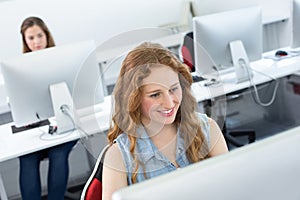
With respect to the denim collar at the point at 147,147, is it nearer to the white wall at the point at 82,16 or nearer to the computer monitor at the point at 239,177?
the computer monitor at the point at 239,177

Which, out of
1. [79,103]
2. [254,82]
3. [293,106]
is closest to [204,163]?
[79,103]

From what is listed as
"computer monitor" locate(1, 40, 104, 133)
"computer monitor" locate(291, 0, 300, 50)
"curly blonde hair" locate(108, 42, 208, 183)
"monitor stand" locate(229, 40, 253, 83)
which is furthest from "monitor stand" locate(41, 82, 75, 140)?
"computer monitor" locate(291, 0, 300, 50)

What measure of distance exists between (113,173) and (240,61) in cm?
133

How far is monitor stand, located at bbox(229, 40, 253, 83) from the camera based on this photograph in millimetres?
2127

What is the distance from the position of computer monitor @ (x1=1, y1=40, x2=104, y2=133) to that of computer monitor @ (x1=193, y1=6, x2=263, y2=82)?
538mm

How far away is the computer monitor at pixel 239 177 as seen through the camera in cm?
49

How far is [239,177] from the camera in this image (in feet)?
1.70

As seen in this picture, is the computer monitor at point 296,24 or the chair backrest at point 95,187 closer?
the chair backrest at point 95,187

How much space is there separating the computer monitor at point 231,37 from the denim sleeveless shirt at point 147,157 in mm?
888

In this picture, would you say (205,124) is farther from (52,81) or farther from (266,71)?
(266,71)

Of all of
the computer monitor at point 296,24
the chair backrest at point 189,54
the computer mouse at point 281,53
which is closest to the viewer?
the chair backrest at point 189,54

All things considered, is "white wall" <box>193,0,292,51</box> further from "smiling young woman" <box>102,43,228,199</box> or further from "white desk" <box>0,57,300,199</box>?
"smiling young woman" <box>102,43,228,199</box>

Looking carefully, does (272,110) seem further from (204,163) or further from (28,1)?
(204,163)

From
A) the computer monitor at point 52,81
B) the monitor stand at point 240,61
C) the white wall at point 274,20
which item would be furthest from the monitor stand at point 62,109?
the white wall at point 274,20
